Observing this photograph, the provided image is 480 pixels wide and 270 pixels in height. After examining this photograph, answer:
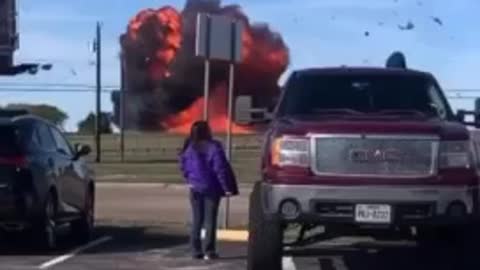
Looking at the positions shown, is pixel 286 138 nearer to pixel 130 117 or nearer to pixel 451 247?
pixel 451 247

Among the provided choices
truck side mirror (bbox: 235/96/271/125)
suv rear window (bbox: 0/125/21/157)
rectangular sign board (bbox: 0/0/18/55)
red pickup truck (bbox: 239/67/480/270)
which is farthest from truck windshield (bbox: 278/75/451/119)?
rectangular sign board (bbox: 0/0/18/55)

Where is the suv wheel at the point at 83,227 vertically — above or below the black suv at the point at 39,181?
below

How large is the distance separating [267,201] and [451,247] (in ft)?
6.58

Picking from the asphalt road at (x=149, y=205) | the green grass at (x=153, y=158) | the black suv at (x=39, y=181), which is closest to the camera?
the black suv at (x=39, y=181)

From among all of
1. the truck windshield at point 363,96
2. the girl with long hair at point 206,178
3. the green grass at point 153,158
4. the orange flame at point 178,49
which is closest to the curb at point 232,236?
the green grass at point 153,158

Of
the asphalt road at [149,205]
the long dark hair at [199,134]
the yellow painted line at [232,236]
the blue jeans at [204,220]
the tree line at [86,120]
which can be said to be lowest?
the tree line at [86,120]

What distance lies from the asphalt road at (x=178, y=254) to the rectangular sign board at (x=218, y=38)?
8.29ft

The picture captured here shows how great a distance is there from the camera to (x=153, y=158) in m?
66.9

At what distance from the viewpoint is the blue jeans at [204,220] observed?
16984 millimetres

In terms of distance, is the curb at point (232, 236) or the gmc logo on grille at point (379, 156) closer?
the gmc logo on grille at point (379, 156)

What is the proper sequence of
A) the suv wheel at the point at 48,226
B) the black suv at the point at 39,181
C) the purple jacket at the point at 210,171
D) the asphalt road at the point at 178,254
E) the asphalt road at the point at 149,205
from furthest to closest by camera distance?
the asphalt road at the point at 149,205
the suv wheel at the point at 48,226
the black suv at the point at 39,181
the purple jacket at the point at 210,171
the asphalt road at the point at 178,254

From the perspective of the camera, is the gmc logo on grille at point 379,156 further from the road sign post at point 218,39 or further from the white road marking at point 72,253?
the road sign post at point 218,39

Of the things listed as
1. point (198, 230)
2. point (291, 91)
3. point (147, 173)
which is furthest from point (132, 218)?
point (147, 173)

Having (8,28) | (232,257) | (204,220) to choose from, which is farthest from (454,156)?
(8,28)
